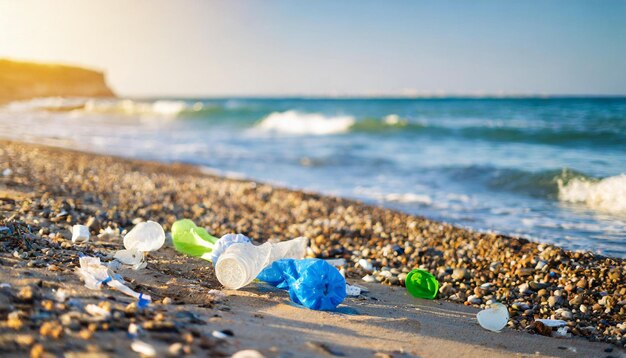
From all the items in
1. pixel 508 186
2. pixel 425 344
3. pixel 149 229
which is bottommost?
pixel 425 344

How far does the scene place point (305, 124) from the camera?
2998cm

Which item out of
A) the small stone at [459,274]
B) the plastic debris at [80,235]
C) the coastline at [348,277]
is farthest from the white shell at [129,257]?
the small stone at [459,274]

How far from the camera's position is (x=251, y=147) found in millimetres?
17828

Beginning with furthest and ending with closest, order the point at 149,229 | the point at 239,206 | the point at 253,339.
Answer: the point at 239,206 → the point at 149,229 → the point at 253,339

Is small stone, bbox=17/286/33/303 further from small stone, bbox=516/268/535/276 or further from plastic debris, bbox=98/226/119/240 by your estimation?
small stone, bbox=516/268/535/276

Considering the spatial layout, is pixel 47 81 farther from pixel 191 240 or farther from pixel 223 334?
pixel 223 334

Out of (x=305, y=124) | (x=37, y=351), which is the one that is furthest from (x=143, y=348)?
(x=305, y=124)

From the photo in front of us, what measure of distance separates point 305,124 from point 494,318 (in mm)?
26756

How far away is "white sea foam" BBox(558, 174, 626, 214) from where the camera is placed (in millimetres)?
7711

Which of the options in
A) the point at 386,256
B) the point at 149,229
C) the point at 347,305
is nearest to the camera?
the point at 347,305

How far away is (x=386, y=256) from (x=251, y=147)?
13.1 m

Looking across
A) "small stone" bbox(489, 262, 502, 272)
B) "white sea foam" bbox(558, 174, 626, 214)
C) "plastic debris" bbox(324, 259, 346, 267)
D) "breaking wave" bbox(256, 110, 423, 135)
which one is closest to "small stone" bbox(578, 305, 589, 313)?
"small stone" bbox(489, 262, 502, 272)

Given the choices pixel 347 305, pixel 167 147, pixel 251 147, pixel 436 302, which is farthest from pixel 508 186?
pixel 167 147

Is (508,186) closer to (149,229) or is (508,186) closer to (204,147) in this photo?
(149,229)
